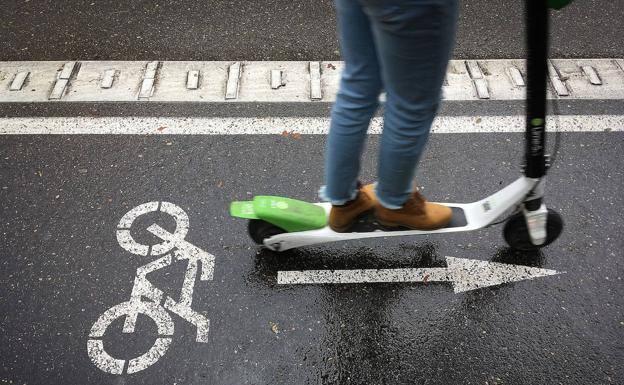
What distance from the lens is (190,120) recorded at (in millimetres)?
3318

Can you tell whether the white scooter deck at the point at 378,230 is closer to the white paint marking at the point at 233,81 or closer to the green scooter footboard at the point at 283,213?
the green scooter footboard at the point at 283,213

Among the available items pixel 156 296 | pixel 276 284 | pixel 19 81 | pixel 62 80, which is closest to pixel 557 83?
pixel 276 284

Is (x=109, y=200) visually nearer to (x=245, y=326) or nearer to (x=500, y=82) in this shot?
(x=245, y=326)

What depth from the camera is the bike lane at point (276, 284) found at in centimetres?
226

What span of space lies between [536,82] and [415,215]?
2.41 ft

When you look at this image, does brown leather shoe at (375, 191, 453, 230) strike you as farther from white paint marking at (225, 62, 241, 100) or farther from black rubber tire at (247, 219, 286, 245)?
white paint marking at (225, 62, 241, 100)

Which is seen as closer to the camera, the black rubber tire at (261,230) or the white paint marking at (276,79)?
the black rubber tire at (261,230)

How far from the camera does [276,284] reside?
2.53 m

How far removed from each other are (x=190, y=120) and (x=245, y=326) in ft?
4.74

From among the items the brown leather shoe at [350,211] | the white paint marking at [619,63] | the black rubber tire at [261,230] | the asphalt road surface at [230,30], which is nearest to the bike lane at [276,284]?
the black rubber tire at [261,230]

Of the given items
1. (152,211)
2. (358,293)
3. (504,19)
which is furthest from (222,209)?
(504,19)

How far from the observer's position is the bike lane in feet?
7.40

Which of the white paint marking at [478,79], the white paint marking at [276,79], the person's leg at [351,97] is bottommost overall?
the white paint marking at [478,79]

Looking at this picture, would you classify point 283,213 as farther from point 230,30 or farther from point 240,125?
point 230,30
